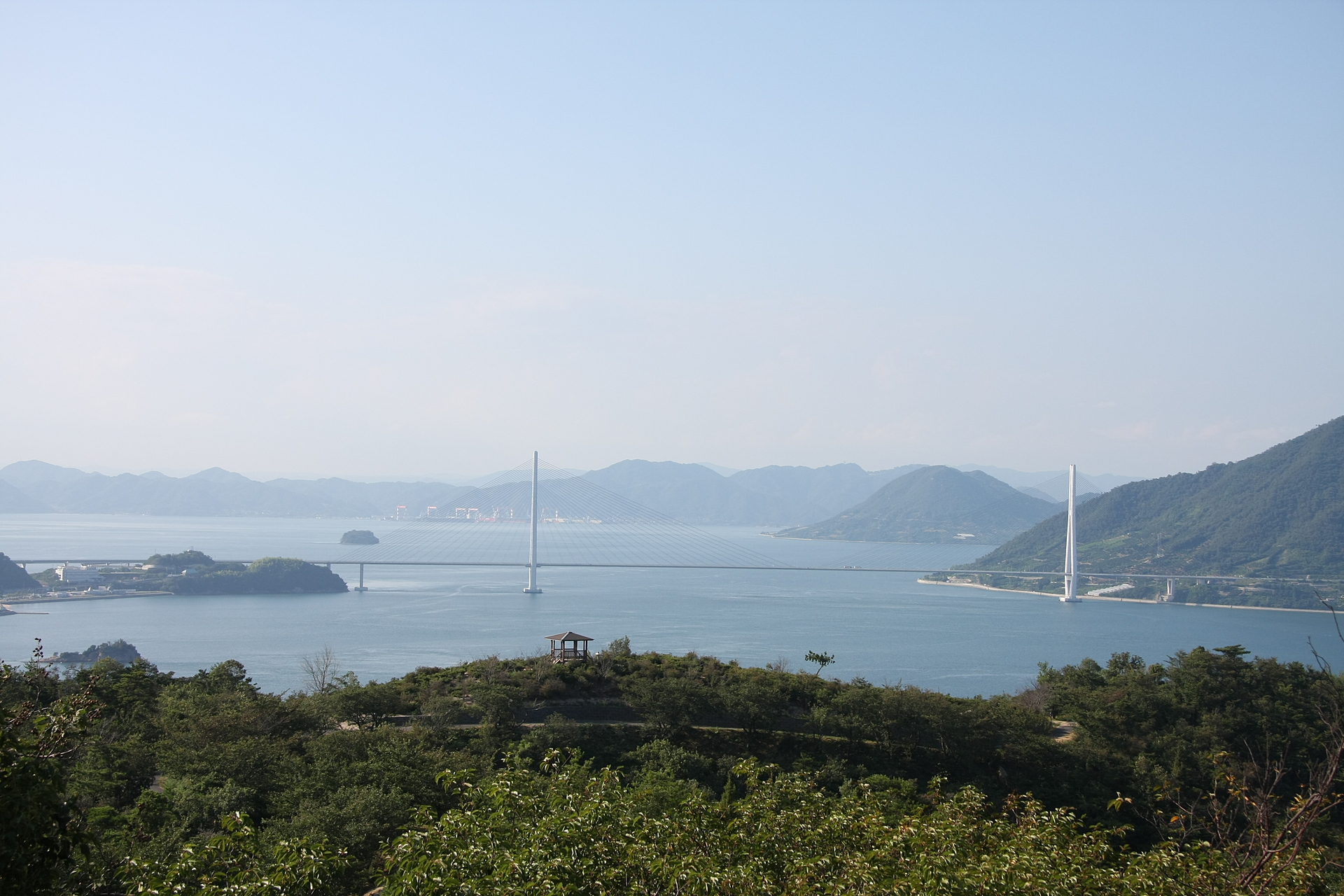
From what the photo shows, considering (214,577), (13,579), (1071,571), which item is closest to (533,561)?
(214,577)

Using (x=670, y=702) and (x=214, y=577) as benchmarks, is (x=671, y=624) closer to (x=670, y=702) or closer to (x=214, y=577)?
(x=670, y=702)

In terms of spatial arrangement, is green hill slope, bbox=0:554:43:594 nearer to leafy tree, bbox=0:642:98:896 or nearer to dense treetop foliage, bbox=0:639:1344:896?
dense treetop foliage, bbox=0:639:1344:896

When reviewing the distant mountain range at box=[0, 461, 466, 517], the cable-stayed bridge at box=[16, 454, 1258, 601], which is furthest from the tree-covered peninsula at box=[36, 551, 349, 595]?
the distant mountain range at box=[0, 461, 466, 517]

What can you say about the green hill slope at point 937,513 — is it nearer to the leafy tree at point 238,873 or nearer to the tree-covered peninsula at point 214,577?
the tree-covered peninsula at point 214,577

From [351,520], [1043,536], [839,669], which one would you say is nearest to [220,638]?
[839,669]

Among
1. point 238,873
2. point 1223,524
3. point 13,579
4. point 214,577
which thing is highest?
point 238,873

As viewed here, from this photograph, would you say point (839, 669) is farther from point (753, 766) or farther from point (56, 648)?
point (56, 648)

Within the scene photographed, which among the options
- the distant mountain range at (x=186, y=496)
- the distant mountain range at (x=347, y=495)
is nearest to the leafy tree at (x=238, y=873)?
the distant mountain range at (x=347, y=495)
